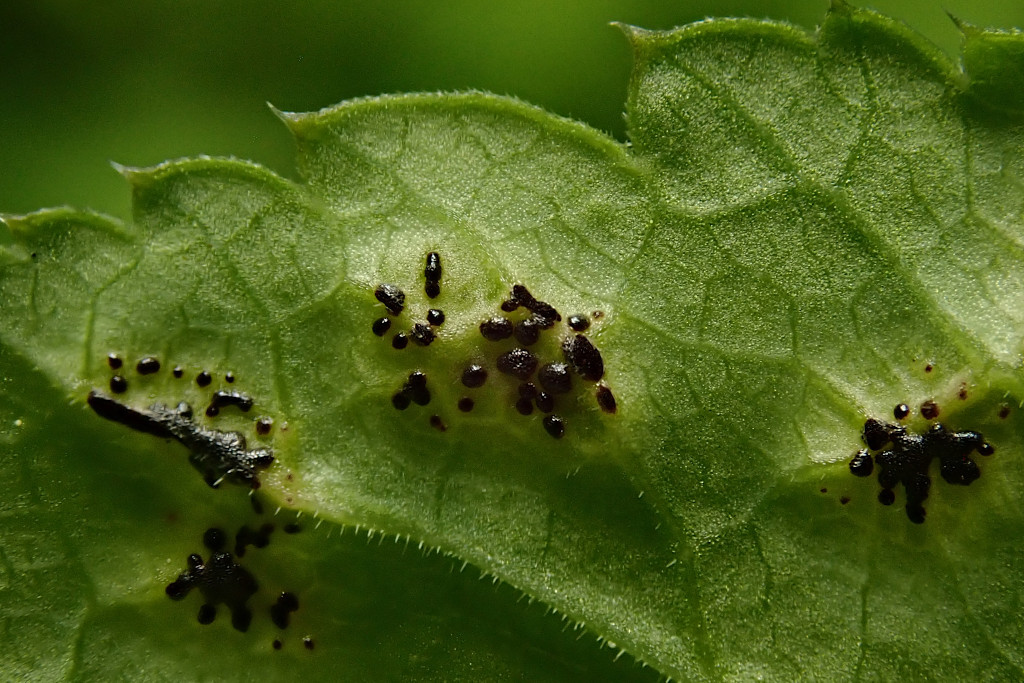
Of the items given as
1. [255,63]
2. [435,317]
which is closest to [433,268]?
[435,317]

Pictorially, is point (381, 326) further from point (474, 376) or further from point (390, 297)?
point (474, 376)

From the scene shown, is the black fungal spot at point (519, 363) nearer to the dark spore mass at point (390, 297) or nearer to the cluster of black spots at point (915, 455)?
the dark spore mass at point (390, 297)

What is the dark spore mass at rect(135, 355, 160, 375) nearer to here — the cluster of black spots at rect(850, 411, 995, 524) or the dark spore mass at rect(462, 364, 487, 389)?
the dark spore mass at rect(462, 364, 487, 389)

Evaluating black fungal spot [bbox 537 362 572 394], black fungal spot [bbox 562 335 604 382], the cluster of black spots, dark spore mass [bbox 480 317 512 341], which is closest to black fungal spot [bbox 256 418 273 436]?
dark spore mass [bbox 480 317 512 341]

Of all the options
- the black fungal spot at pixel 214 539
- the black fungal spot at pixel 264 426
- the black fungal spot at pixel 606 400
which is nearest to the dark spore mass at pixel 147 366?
the black fungal spot at pixel 264 426

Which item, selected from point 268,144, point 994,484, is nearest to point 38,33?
point 268,144

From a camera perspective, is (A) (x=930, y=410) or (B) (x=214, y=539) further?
(B) (x=214, y=539)

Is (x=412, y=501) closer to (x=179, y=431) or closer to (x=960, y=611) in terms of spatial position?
(x=179, y=431)
